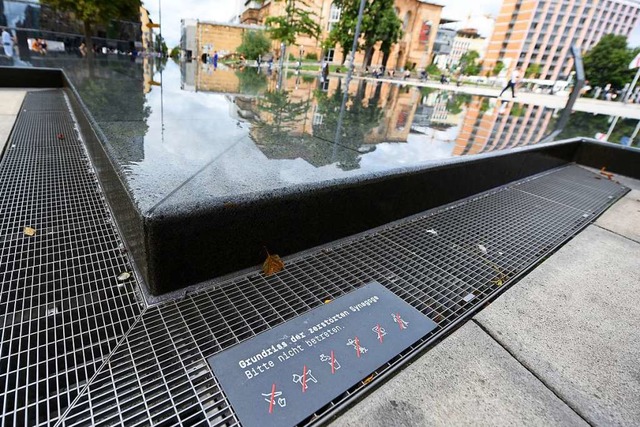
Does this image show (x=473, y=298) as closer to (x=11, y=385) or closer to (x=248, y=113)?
(x=11, y=385)

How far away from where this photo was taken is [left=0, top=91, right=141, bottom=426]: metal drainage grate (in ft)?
4.37

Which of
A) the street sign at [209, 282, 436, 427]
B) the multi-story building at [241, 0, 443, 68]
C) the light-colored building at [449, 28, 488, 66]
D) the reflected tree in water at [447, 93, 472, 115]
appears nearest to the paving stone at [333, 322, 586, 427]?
the street sign at [209, 282, 436, 427]

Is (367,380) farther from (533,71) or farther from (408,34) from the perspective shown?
(533,71)

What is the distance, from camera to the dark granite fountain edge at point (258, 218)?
5.88 feet

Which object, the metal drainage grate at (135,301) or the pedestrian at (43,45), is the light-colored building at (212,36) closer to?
the pedestrian at (43,45)

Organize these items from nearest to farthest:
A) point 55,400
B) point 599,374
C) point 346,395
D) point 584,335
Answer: point 55,400
point 346,395
point 599,374
point 584,335

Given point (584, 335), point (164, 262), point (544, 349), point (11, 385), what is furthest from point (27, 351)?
point (584, 335)

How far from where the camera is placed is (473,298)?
2195 millimetres

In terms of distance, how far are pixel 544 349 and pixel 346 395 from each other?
122 cm

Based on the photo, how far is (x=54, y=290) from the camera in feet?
5.96

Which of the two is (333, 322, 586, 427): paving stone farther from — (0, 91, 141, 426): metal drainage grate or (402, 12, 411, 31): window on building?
(402, 12, 411, 31): window on building

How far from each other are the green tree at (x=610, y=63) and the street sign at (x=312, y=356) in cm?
8471

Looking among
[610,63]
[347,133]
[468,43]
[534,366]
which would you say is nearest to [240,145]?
[347,133]

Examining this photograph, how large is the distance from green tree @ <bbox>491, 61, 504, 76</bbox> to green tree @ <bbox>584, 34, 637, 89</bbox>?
36091mm
